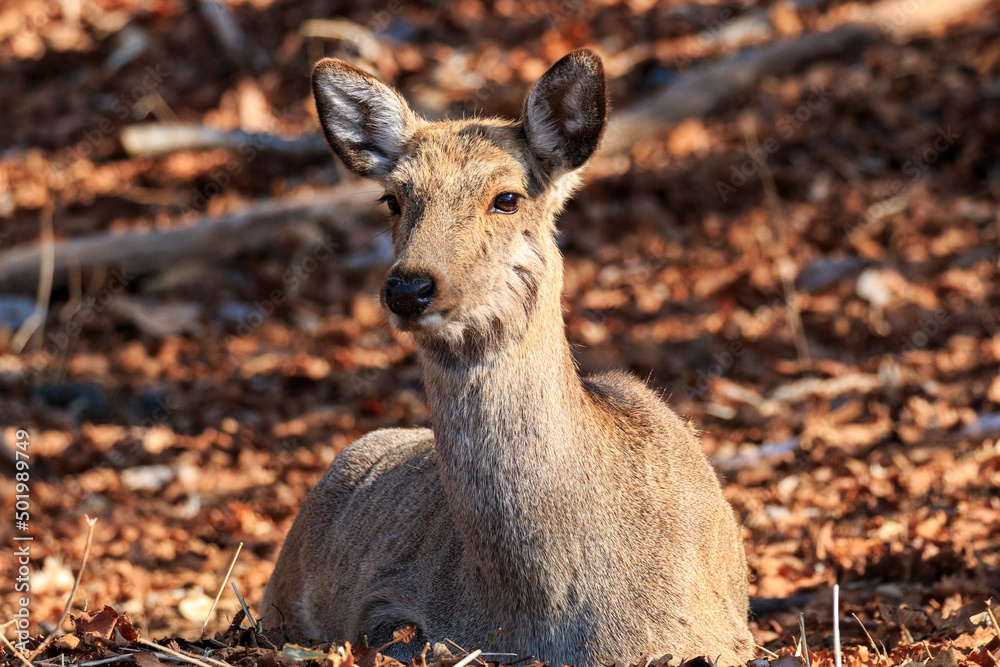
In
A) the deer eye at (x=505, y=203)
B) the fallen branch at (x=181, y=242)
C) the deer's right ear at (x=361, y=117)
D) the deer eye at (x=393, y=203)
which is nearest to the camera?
the deer eye at (x=505, y=203)

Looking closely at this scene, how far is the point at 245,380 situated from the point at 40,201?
18.7 ft

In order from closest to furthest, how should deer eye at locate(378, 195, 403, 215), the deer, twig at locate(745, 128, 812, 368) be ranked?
the deer → deer eye at locate(378, 195, 403, 215) → twig at locate(745, 128, 812, 368)

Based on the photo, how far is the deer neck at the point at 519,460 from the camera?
4.26 metres

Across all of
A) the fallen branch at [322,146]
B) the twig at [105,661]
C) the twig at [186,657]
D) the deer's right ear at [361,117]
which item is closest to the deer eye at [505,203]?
the deer's right ear at [361,117]

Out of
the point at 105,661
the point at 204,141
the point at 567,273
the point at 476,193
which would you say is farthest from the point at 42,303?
the point at 476,193

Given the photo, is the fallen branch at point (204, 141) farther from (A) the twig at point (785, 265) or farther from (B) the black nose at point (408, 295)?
(B) the black nose at point (408, 295)

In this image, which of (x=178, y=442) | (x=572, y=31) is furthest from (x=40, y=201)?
(x=572, y=31)

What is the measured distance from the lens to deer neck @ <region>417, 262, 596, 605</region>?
Answer: 4262 mm

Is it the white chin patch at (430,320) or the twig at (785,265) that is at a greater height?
the white chin patch at (430,320)

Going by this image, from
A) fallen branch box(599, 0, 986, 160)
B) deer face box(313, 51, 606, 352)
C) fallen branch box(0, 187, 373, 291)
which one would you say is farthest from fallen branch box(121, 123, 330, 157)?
deer face box(313, 51, 606, 352)

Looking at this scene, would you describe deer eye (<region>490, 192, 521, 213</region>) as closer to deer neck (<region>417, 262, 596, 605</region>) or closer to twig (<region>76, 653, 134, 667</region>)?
deer neck (<region>417, 262, 596, 605</region>)

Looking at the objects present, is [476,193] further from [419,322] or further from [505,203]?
[419,322]

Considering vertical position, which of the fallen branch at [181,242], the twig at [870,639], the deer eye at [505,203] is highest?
the deer eye at [505,203]

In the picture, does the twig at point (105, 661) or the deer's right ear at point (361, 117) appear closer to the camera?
the twig at point (105, 661)
